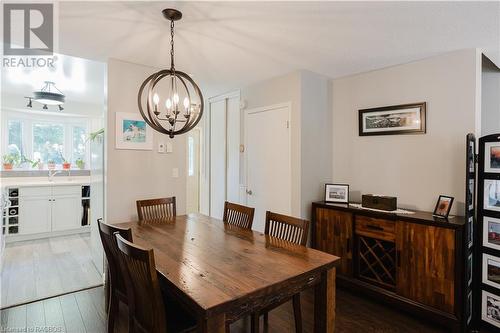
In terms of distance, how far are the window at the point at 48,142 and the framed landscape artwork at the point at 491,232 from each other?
644 centimetres

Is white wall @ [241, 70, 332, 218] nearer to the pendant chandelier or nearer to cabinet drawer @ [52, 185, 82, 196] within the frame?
the pendant chandelier

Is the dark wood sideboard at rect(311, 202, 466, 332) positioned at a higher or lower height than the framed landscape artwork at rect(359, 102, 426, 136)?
lower

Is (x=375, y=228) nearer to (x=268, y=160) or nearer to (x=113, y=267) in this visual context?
(x=268, y=160)

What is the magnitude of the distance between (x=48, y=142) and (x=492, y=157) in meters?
6.58

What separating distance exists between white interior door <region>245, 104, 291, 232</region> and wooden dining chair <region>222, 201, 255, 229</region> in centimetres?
96

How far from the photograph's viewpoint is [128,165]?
303cm

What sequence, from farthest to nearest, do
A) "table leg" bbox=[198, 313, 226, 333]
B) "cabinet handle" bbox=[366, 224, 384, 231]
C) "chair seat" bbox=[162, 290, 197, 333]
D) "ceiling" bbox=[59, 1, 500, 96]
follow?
"cabinet handle" bbox=[366, 224, 384, 231], "ceiling" bbox=[59, 1, 500, 96], "chair seat" bbox=[162, 290, 197, 333], "table leg" bbox=[198, 313, 226, 333]

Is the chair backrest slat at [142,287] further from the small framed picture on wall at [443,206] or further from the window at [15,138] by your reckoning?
the window at [15,138]

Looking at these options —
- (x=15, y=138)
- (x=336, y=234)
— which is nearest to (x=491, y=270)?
(x=336, y=234)

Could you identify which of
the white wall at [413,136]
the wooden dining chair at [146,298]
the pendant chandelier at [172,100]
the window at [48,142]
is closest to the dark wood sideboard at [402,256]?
the white wall at [413,136]

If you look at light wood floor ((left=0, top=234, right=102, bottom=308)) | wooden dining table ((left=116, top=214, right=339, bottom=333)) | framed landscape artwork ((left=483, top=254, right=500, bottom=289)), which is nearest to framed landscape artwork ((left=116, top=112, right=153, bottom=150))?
wooden dining table ((left=116, top=214, right=339, bottom=333))

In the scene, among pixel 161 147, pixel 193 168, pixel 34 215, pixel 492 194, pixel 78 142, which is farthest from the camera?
pixel 193 168

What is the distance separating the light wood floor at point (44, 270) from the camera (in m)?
2.78

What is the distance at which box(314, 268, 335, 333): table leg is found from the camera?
5.45 feet
